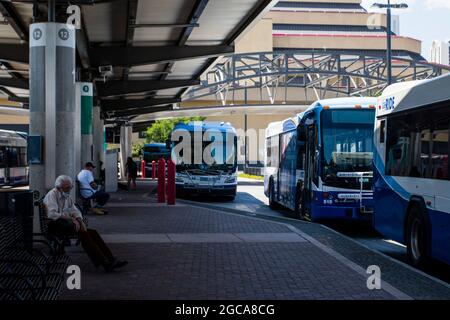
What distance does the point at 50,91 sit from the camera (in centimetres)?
1368

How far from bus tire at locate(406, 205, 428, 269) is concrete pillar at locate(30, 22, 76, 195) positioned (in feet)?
21.2

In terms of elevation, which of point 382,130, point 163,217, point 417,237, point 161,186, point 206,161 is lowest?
point 163,217

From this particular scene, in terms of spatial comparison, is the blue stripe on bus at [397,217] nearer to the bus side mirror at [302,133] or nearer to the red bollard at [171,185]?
the bus side mirror at [302,133]

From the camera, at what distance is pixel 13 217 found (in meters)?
10.2

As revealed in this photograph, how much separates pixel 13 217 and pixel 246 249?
4.12 meters

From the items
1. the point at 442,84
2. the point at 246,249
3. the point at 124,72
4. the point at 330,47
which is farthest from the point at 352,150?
the point at 330,47

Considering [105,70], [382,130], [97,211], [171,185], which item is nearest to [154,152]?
[171,185]

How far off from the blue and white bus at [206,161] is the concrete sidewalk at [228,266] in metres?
12.0

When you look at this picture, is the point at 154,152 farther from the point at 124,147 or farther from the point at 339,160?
the point at 339,160

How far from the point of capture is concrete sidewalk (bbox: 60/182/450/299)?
8.52 meters

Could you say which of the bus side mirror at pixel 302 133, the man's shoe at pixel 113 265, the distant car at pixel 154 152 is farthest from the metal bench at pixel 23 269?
the distant car at pixel 154 152

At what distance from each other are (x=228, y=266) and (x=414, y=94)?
4162 millimetres

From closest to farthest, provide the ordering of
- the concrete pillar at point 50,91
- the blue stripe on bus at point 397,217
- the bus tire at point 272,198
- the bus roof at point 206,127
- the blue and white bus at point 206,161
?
the blue stripe on bus at point 397,217, the concrete pillar at point 50,91, the bus tire at point 272,198, the blue and white bus at point 206,161, the bus roof at point 206,127

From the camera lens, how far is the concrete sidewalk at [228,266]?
8.52 m
